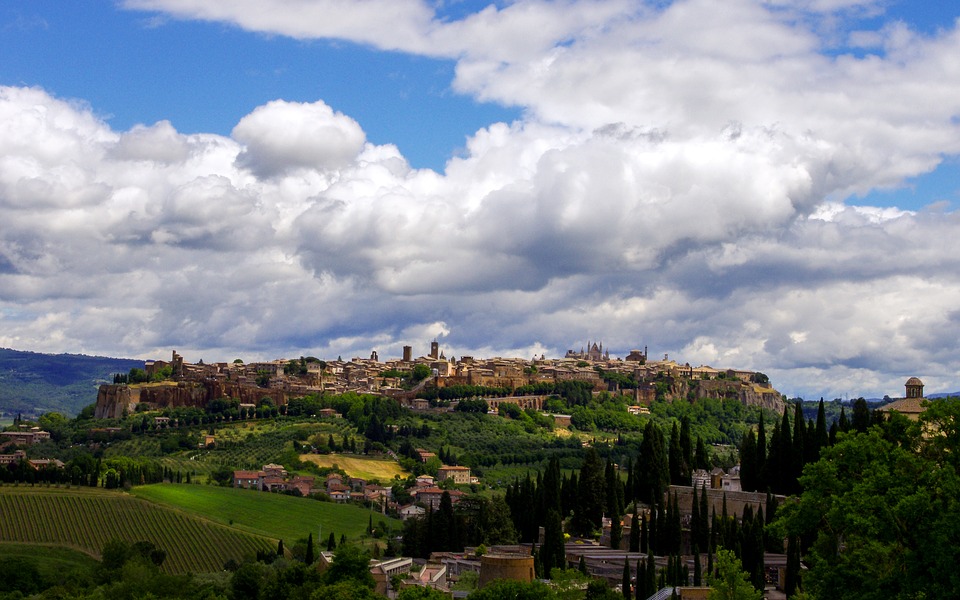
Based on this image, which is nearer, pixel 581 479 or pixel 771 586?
pixel 771 586

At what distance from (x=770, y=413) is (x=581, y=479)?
386 ft

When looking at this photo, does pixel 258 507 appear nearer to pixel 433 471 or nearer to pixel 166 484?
pixel 166 484

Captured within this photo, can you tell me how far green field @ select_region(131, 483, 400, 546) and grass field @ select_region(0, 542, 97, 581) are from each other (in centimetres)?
1473

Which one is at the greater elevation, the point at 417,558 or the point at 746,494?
the point at 746,494

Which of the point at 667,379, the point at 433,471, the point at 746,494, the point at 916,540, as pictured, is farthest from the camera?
the point at 667,379

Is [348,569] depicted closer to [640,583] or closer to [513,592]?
[640,583]

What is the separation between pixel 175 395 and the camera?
596 ft

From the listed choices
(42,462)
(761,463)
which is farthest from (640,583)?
(42,462)

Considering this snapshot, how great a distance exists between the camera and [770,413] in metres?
183

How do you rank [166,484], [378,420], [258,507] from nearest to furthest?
[258,507]
[166,484]
[378,420]

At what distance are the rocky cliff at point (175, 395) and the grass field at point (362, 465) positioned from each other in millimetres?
43472

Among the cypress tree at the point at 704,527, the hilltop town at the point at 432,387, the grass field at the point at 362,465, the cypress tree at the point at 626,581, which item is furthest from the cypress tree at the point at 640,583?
the hilltop town at the point at 432,387

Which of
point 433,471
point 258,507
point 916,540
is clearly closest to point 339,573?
point 916,540

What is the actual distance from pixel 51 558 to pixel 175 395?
102 metres
